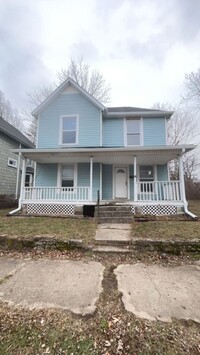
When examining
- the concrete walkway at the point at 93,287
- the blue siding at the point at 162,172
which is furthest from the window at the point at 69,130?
the concrete walkway at the point at 93,287

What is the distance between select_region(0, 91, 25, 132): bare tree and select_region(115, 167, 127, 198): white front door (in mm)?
24584

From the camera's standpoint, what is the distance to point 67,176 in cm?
1031

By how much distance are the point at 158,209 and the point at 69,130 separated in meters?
6.96

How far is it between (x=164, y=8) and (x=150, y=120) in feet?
17.8

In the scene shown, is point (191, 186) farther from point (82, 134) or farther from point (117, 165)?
point (82, 134)

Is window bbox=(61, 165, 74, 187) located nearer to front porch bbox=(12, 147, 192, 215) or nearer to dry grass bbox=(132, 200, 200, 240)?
front porch bbox=(12, 147, 192, 215)

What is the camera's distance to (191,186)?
1881cm

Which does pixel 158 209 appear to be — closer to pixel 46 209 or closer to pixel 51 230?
pixel 51 230

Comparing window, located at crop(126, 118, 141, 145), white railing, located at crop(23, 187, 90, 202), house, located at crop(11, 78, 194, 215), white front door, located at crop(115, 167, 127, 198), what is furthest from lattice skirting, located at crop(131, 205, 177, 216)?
window, located at crop(126, 118, 141, 145)

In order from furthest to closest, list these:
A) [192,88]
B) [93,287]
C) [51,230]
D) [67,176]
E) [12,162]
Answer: [192,88]
[12,162]
[67,176]
[51,230]
[93,287]

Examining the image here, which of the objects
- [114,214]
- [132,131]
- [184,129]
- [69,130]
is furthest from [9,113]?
[114,214]

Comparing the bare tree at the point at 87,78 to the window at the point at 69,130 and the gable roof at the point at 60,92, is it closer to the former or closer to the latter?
the gable roof at the point at 60,92

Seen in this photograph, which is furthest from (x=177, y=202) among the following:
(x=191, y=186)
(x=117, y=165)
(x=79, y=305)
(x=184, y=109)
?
(x=184, y=109)

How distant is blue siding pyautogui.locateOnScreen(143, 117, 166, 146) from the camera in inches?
416
